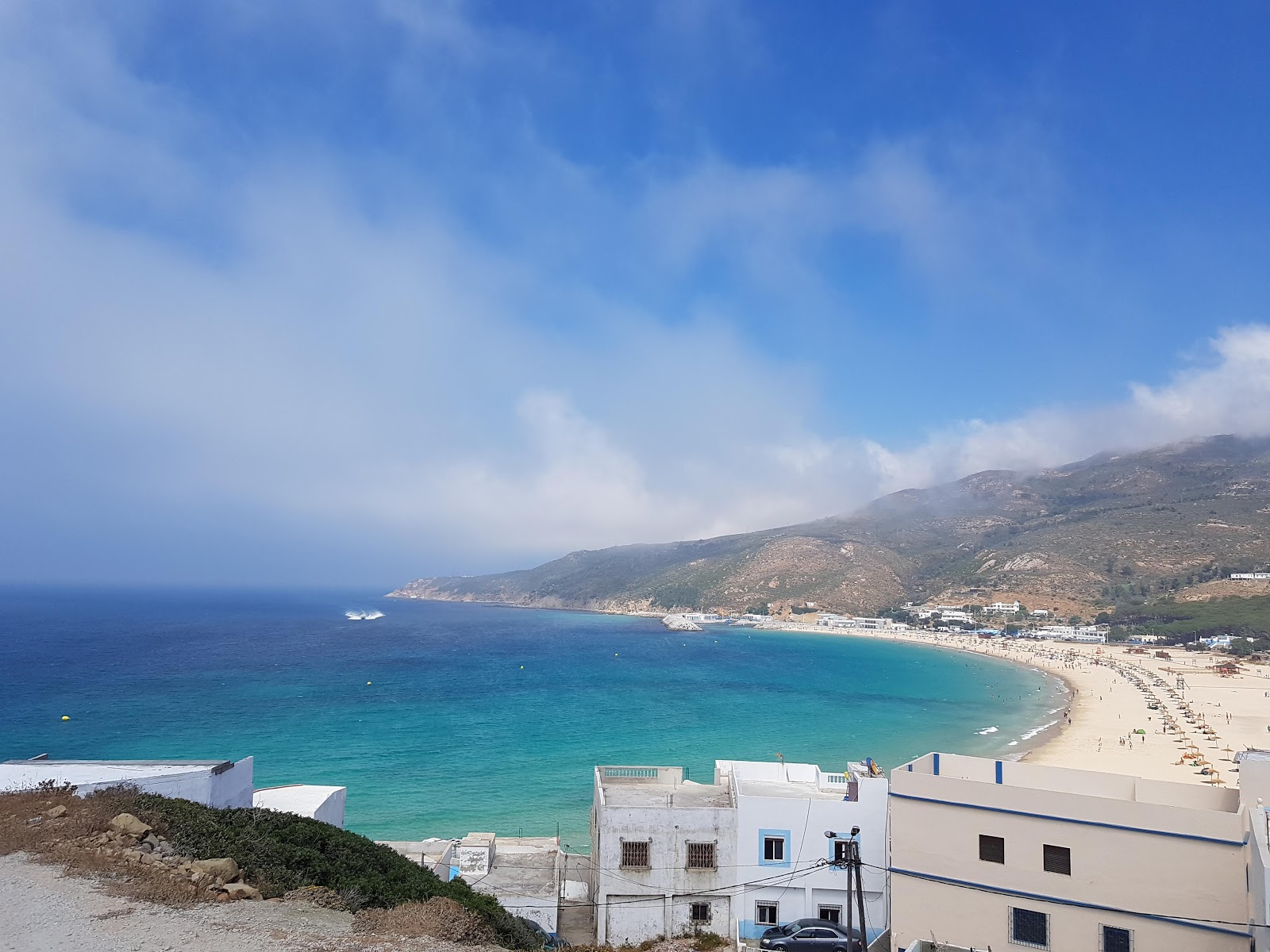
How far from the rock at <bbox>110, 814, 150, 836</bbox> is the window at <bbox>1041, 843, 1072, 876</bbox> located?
17.0 metres

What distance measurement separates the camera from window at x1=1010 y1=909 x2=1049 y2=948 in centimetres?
1514

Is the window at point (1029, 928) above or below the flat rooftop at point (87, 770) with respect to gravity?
below

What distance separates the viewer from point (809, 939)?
675 inches

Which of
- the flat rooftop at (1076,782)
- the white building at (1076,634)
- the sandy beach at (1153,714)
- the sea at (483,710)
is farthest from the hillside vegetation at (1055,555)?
the flat rooftop at (1076,782)

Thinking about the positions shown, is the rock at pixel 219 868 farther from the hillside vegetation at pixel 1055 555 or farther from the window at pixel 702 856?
the hillside vegetation at pixel 1055 555

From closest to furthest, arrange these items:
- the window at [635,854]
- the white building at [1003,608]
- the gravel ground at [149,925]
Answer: the gravel ground at [149,925]
the window at [635,854]
the white building at [1003,608]

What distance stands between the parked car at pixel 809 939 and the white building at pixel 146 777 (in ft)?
42.8

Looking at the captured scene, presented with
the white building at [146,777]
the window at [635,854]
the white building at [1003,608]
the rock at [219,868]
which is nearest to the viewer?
the rock at [219,868]

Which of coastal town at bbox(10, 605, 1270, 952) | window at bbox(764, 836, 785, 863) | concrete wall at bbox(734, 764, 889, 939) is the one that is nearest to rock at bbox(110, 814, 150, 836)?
coastal town at bbox(10, 605, 1270, 952)

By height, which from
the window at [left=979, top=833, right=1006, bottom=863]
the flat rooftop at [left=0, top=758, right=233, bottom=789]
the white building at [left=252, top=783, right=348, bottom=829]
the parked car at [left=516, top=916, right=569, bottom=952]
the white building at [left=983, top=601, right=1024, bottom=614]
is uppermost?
the flat rooftop at [left=0, top=758, right=233, bottom=789]

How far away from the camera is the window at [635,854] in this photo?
62.0 ft

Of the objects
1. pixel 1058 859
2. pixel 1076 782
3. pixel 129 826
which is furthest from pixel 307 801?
pixel 1076 782

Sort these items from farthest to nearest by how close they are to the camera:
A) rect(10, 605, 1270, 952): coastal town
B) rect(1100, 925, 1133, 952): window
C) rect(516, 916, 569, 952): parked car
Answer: rect(516, 916, 569, 952): parked car < rect(1100, 925, 1133, 952): window < rect(10, 605, 1270, 952): coastal town

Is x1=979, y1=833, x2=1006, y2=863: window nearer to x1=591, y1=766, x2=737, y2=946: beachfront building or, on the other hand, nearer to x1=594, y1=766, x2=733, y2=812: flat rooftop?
x1=591, y1=766, x2=737, y2=946: beachfront building
